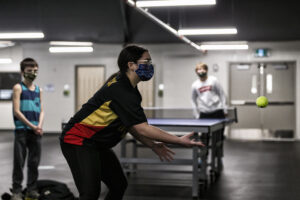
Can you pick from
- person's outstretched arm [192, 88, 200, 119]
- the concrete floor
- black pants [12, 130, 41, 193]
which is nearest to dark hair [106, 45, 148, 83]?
black pants [12, 130, 41, 193]

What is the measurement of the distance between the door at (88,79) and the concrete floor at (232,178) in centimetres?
477

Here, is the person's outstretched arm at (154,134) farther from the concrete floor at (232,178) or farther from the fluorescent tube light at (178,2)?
the fluorescent tube light at (178,2)

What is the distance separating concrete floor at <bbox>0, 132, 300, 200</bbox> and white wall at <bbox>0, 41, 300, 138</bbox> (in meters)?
4.11

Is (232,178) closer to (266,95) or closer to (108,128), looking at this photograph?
(108,128)

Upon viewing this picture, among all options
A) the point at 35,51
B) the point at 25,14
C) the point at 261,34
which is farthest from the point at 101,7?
the point at 261,34

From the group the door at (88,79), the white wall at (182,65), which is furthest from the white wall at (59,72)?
the white wall at (182,65)

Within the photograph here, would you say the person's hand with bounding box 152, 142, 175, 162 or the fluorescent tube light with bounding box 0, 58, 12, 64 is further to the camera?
the fluorescent tube light with bounding box 0, 58, 12, 64

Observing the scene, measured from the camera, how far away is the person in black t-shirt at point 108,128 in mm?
2623

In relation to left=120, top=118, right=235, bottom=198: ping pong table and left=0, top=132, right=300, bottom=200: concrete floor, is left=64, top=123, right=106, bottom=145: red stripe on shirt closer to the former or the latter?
left=120, top=118, right=235, bottom=198: ping pong table

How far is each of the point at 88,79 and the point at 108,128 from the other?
1214cm

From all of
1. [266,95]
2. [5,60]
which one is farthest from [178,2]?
[5,60]

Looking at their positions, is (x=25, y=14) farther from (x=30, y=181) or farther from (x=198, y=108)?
(x=30, y=181)

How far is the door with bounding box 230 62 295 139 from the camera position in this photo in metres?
13.4

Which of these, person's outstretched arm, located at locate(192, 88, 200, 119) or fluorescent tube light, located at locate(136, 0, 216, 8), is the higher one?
fluorescent tube light, located at locate(136, 0, 216, 8)
